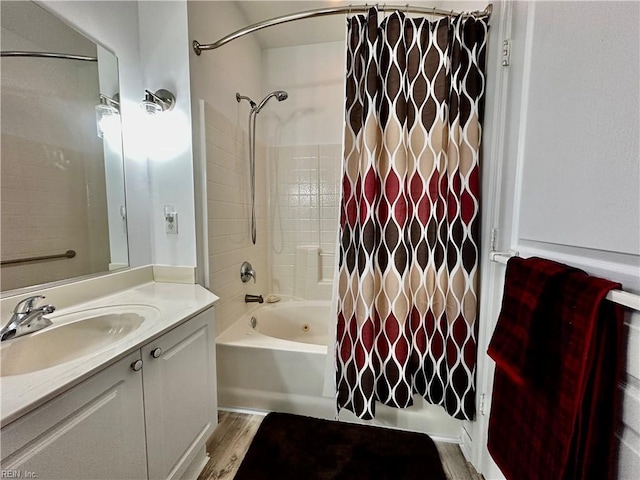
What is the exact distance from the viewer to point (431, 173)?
1197mm

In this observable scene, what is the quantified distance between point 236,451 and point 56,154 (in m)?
1.60

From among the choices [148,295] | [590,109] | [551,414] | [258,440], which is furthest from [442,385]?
[148,295]

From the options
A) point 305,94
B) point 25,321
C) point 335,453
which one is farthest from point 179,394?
point 305,94

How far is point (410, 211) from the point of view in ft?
4.06

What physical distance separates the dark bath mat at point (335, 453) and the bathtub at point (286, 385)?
0.06 meters

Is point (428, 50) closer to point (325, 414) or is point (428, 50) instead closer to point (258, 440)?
point (325, 414)

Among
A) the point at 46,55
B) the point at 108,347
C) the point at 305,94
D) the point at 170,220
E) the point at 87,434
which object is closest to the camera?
the point at 87,434

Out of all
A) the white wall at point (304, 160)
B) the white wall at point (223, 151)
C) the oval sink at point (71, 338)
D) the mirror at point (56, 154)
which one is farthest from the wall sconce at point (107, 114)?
the white wall at point (304, 160)

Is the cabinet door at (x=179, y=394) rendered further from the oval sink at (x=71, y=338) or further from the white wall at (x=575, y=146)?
the white wall at (x=575, y=146)

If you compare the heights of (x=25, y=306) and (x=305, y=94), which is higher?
(x=305, y=94)

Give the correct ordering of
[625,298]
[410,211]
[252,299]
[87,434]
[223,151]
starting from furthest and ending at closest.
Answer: [252,299] → [223,151] → [410,211] → [87,434] → [625,298]

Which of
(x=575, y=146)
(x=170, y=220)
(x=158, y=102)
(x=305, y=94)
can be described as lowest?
(x=170, y=220)

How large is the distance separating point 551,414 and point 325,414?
3.85 ft

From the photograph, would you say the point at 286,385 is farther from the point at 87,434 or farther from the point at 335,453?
the point at 87,434
